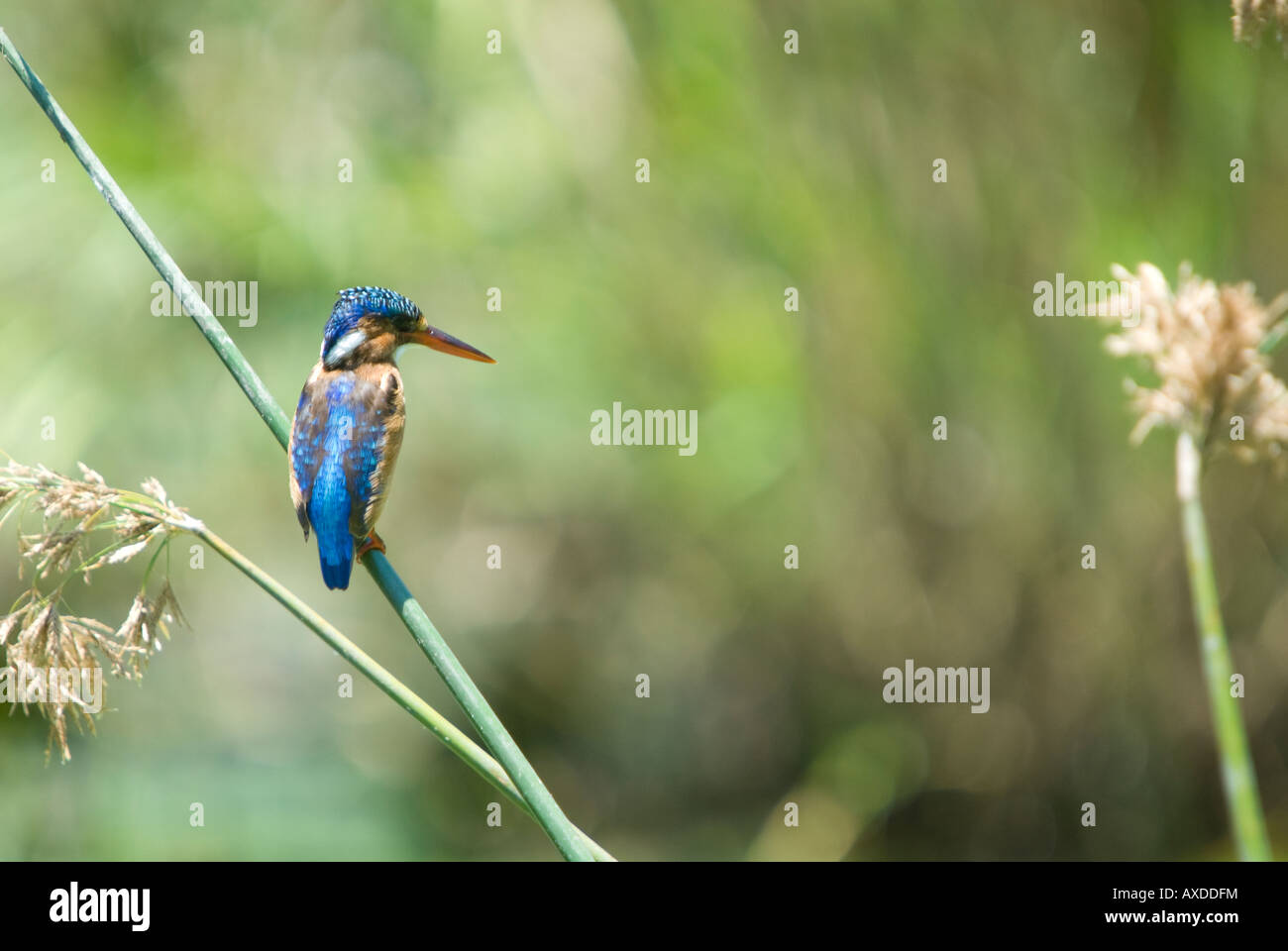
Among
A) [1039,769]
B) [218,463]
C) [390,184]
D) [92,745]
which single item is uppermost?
[390,184]

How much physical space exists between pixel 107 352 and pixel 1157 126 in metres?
3.31

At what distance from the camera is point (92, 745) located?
3668 mm

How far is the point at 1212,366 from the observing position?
74 centimetres

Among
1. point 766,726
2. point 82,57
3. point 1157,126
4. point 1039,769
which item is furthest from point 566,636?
point 82,57

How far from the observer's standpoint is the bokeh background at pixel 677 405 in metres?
3.04

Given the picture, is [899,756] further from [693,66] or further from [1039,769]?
[693,66]

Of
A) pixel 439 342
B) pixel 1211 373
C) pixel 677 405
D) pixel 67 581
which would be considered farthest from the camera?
pixel 677 405

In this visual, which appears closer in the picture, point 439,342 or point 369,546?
point 369,546

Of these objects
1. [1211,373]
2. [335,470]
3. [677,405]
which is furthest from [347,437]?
[677,405]

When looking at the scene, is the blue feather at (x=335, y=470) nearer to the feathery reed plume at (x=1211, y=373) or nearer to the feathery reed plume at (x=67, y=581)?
the feathery reed plume at (x=67, y=581)

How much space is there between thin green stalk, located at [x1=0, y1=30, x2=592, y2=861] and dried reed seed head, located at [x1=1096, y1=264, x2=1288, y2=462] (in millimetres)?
476

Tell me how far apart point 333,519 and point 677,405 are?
98.0 inches

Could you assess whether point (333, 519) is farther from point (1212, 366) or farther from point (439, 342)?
point (1212, 366)

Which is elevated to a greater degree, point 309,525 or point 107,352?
point 107,352
